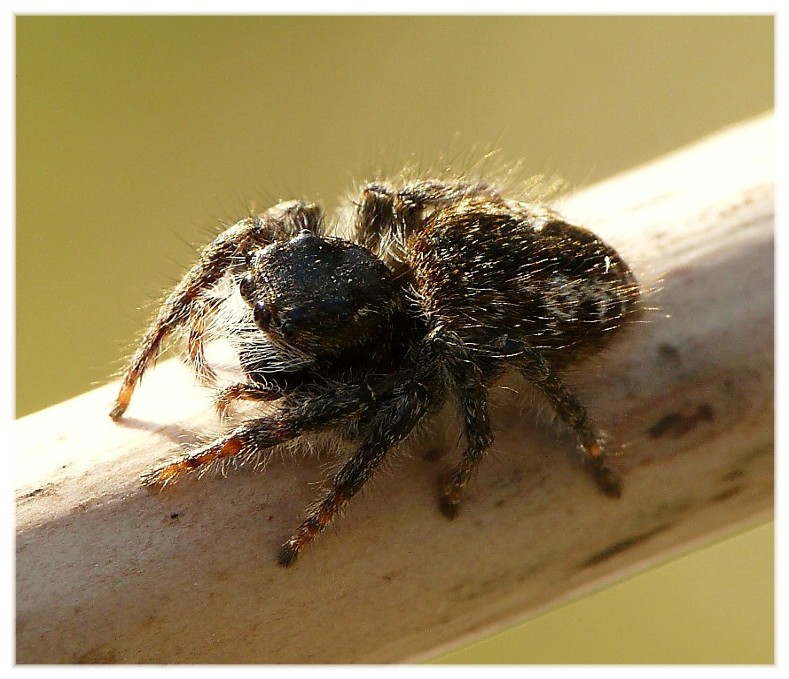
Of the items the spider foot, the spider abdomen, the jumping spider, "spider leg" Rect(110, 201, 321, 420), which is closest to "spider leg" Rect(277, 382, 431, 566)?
the jumping spider

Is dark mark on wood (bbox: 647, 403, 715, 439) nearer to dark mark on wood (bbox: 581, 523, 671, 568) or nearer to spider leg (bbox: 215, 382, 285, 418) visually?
dark mark on wood (bbox: 581, 523, 671, 568)

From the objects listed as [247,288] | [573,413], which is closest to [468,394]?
[573,413]

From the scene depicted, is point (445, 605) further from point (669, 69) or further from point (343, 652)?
point (669, 69)

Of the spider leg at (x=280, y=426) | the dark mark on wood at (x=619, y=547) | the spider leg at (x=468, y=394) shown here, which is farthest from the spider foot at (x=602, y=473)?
the spider leg at (x=280, y=426)

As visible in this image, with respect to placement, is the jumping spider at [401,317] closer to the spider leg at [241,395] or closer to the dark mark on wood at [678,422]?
the spider leg at [241,395]

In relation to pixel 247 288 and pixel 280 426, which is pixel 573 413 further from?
pixel 247 288
